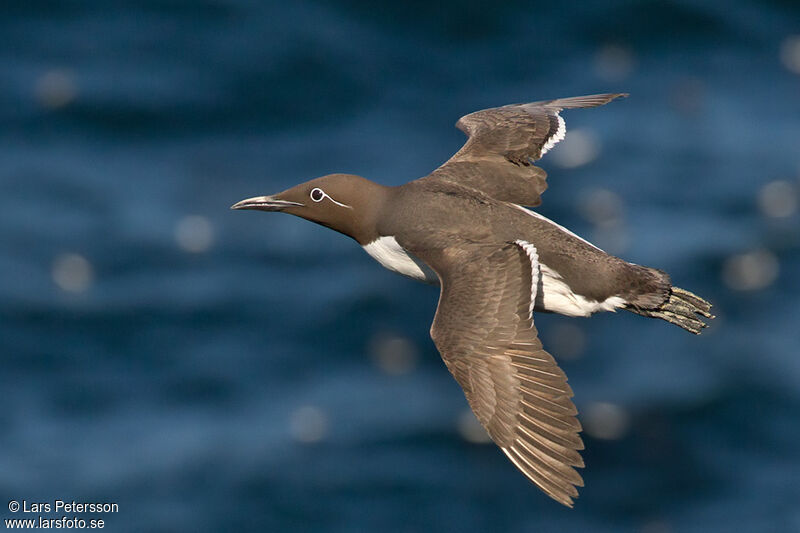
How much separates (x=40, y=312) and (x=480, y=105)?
9729 mm

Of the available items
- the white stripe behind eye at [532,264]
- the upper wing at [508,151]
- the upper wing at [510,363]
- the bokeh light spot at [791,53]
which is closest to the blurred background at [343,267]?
the bokeh light spot at [791,53]

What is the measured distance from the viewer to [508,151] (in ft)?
36.3

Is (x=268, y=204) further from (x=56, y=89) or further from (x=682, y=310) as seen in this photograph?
(x=56, y=89)

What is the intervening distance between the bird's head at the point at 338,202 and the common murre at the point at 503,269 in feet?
0.04

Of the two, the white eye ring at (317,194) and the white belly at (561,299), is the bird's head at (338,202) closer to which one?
the white eye ring at (317,194)

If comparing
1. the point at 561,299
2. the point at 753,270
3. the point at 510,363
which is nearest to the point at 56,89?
the point at 753,270

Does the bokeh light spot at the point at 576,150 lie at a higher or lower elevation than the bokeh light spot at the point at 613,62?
lower

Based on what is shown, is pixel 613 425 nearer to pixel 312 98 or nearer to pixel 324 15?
pixel 312 98

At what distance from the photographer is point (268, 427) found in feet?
72.9

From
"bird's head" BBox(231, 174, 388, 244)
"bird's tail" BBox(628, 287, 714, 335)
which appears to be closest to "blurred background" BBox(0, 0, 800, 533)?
"bird's tail" BBox(628, 287, 714, 335)

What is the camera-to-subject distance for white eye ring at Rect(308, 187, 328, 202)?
10.3m

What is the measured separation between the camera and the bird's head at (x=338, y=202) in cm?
1025

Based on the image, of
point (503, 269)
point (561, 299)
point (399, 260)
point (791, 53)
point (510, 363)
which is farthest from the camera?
point (791, 53)

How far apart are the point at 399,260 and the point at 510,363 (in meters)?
1.75
